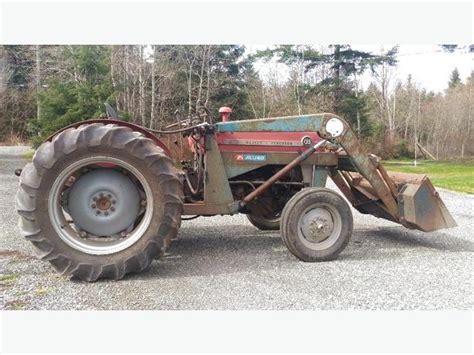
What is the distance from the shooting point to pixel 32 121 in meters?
15.8

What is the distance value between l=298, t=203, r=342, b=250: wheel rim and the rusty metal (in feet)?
1.83

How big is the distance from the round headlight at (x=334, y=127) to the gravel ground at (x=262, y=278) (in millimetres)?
1474

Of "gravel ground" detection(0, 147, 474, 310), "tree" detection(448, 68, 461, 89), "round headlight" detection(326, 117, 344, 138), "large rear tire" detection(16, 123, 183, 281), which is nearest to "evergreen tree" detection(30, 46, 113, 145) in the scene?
"gravel ground" detection(0, 147, 474, 310)

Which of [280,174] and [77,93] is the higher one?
[77,93]

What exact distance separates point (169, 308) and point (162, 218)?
1099mm

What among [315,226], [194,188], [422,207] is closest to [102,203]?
[194,188]

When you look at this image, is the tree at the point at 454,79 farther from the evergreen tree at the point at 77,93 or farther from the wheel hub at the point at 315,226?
the wheel hub at the point at 315,226

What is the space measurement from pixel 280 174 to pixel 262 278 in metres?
1.44

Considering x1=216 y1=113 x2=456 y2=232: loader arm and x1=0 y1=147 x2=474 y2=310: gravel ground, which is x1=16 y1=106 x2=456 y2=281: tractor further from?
x1=0 y1=147 x2=474 y2=310: gravel ground

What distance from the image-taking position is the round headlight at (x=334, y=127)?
20.0 ft

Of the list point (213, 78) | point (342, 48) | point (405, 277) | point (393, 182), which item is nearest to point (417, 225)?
point (393, 182)

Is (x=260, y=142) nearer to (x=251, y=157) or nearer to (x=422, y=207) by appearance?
(x=251, y=157)

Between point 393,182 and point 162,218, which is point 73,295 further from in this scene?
point 393,182

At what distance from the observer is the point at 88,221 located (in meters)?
5.15
